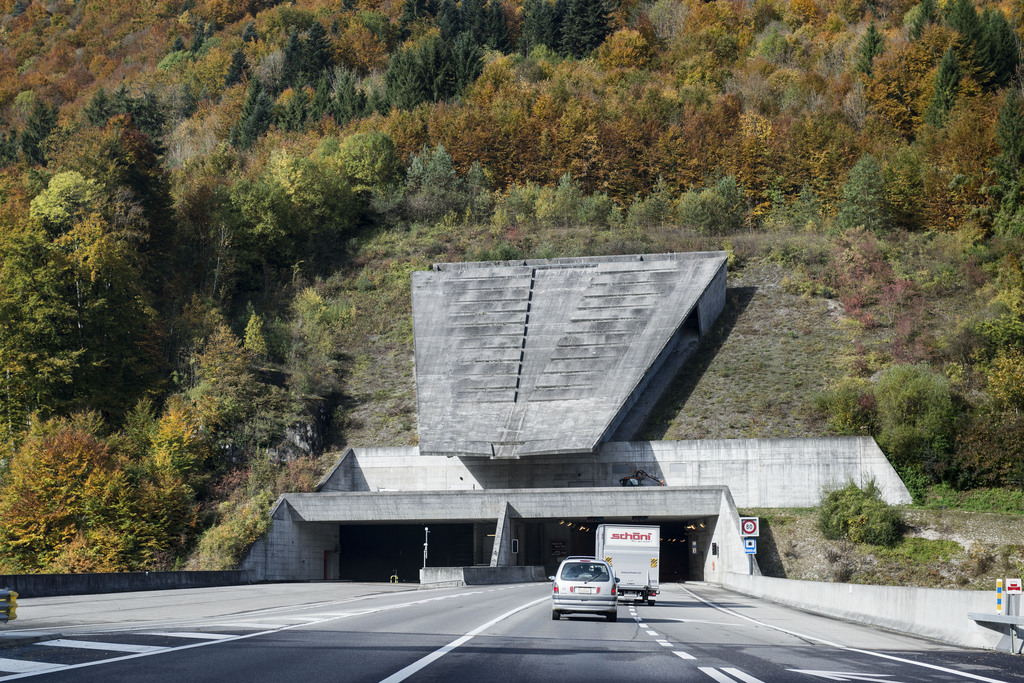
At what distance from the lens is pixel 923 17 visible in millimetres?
100625

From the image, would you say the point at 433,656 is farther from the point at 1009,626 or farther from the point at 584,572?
the point at 584,572

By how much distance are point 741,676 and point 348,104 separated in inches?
4168

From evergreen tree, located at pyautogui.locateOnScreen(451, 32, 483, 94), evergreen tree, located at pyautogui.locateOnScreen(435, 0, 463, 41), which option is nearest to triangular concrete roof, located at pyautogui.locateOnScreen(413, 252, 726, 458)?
evergreen tree, located at pyautogui.locateOnScreen(451, 32, 483, 94)

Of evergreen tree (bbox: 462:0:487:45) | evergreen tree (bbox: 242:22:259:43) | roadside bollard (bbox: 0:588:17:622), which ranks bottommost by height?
roadside bollard (bbox: 0:588:17:622)

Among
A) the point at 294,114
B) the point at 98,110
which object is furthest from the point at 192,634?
the point at 294,114

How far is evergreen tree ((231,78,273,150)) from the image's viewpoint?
368ft

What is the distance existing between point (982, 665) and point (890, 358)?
47513 mm

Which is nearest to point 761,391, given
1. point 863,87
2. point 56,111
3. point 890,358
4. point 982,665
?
point 890,358

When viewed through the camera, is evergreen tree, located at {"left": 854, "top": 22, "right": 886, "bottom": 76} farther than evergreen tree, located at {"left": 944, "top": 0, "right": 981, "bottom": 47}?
Yes

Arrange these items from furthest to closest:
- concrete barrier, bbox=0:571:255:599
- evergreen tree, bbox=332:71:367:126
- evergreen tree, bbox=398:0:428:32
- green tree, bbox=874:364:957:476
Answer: evergreen tree, bbox=398:0:428:32
evergreen tree, bbox=332:71:367:126
green tree, bbox=874:364:957:476
concrete barrier, bbox=0:571:255:599

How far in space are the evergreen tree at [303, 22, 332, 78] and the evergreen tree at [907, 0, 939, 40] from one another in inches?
2800

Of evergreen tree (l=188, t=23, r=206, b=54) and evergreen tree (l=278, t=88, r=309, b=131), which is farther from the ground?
evergreen tree (l=188, t=23, r=206, b=54)

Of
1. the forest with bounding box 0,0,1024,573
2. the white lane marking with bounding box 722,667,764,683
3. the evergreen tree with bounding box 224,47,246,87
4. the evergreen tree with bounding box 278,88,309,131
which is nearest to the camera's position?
the white lane marking with bounding box 722,667,764,683

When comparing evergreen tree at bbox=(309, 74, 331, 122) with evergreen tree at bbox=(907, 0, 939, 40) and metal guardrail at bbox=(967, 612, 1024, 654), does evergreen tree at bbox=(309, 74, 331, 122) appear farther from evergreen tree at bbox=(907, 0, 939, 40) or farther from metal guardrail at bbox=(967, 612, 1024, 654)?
metal guardrail at bbox=(967, 612, 1024, 654)
